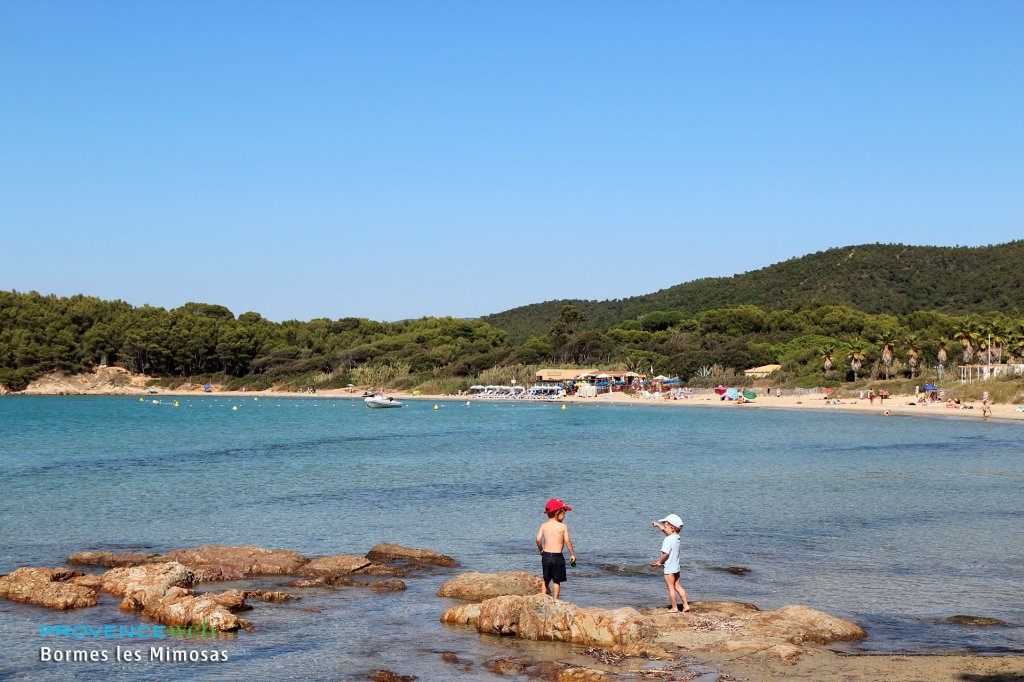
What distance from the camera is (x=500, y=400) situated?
117 meters

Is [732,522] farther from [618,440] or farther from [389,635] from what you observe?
[618,440]

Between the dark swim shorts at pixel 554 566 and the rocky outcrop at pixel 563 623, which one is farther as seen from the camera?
the dark swim shorts at pixel 554 566

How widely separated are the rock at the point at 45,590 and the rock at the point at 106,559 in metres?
2.18

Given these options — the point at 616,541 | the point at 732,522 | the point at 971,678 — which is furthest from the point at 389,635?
the point at 732,522

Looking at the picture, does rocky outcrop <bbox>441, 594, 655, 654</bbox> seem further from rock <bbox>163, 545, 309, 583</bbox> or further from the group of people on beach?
rock <bbox>163, 545, 309, 583</bbox>

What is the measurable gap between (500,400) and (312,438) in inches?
2377

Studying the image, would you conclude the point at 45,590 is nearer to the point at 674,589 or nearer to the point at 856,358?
the point at 674,589

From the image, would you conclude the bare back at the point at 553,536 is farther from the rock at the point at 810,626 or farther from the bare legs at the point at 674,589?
the rock at the point at 810,626

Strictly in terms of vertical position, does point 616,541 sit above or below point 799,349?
below

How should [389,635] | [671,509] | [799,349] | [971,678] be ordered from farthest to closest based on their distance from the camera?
1. [799,349]
2. [671,509]
3. [389,635]
4. [971,678]

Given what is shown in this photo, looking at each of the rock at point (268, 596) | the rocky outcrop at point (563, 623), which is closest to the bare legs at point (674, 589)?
the rocky outcrop at point (563, 623)

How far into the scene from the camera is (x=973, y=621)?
13.6 m

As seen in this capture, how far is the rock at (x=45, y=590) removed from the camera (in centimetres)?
1443

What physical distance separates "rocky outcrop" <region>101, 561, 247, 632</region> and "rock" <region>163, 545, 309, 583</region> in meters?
0.53
